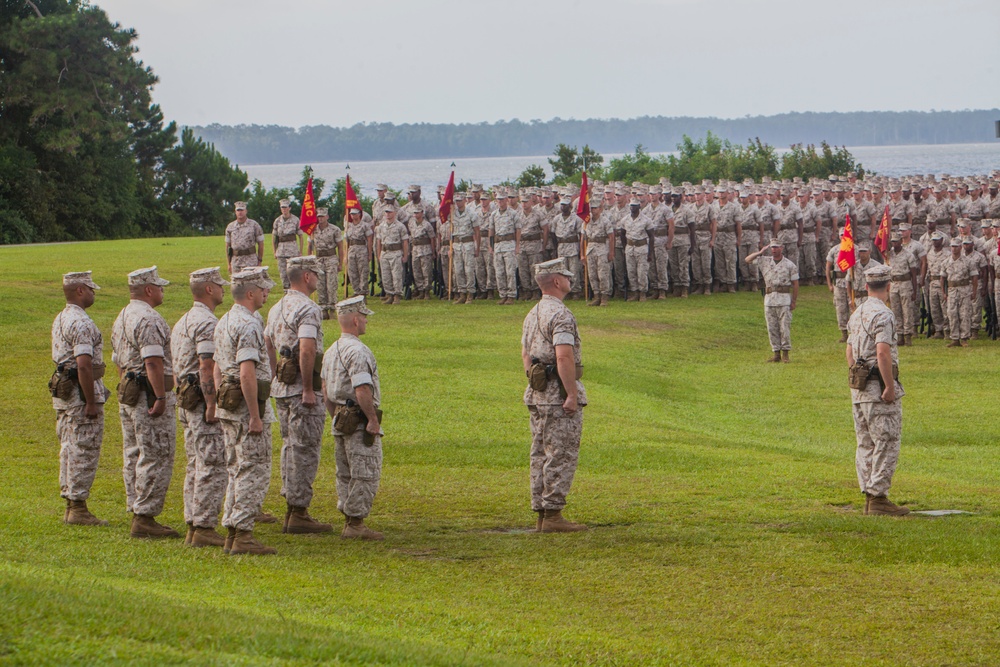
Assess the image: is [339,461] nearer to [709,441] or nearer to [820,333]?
[709,441]

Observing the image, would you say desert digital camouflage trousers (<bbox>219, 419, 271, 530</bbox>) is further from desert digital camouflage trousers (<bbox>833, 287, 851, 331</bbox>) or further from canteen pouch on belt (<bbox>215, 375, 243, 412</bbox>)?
desert digital camouflage trousers (<bbox>833, 287, 851, 331</bbox>)

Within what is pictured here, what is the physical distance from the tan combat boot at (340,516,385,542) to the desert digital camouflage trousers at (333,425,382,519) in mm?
51

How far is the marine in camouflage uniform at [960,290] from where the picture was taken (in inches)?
925

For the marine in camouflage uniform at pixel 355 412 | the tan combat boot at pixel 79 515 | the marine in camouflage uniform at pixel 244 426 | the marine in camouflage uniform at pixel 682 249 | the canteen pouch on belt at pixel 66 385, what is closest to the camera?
the marine in camouflage uniform at pixel 244 426

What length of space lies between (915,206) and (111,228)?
31571 millimetres

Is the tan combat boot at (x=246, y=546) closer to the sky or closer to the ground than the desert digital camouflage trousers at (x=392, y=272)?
closer to the ground

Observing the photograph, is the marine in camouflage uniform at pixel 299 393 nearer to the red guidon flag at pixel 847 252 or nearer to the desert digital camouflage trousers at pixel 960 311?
the red guidon flag at pixel 847 252

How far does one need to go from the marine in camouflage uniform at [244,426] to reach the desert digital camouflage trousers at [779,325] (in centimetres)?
1369

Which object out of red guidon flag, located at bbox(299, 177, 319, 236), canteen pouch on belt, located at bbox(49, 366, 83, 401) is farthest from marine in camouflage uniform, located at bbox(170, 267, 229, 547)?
red guidon flag, located at bbox(299, 177, 319, 236)

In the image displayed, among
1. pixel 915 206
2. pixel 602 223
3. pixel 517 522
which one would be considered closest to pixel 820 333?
pixel 602 223

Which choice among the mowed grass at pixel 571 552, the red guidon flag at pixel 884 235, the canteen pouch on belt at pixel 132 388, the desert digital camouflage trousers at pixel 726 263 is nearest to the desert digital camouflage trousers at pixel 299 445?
the mowed grass at pixel 571 552

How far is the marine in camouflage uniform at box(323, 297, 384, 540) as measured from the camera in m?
9.93

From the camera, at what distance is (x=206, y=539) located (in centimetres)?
965

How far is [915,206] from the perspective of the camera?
1210 inches
